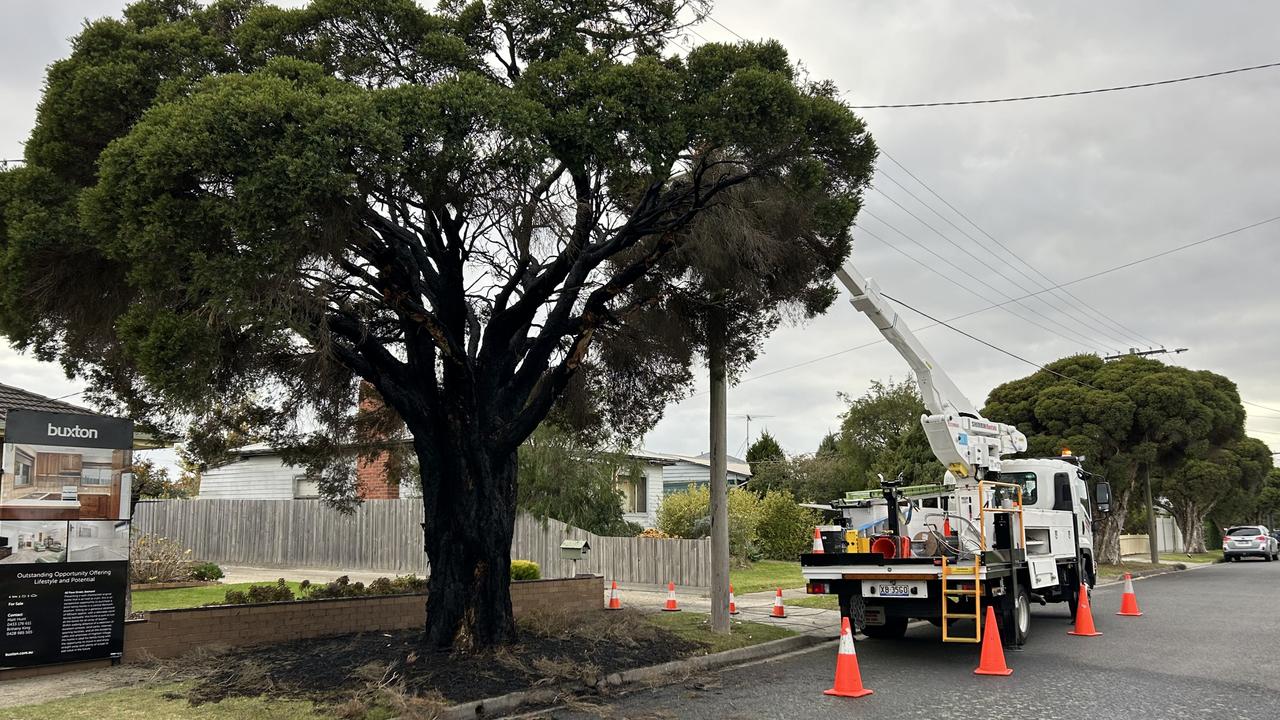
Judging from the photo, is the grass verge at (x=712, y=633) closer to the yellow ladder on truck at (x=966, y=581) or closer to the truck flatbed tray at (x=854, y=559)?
the truck flatbed tray at (x=854, y=559)

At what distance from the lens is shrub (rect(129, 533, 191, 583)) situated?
18.2 metres

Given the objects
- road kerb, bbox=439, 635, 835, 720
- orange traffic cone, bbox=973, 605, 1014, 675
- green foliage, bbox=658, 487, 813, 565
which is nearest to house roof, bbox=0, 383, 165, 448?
road kerb, bbox=439, 635, 835, 720

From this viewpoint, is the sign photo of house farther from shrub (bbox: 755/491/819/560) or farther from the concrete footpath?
shrub (bbox: 755/491/819/560)

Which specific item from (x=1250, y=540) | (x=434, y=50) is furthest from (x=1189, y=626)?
(x=1250, y=540)

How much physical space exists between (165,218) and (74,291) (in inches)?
111

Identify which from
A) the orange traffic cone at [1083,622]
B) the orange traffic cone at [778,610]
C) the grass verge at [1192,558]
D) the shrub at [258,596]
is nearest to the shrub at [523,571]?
the orange traffic cone at [778,610]

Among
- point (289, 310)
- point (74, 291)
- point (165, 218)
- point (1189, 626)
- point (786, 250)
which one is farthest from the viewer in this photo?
point (1189, 626)

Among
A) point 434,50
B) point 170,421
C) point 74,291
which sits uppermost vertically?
point 434,50

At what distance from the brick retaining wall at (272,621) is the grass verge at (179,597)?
3.33 meters

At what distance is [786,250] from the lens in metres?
12.2

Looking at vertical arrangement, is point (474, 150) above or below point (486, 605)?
above

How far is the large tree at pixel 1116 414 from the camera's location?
30297mm

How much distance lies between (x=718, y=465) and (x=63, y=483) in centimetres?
788

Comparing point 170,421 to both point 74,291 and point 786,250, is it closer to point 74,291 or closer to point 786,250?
point 74,291
